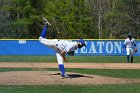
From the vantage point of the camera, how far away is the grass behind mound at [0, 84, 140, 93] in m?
12.1

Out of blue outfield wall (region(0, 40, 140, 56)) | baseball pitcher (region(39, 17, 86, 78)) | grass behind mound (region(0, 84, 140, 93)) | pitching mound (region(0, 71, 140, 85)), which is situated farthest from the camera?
blue outfield wall (region(0, 40, 140, 56))

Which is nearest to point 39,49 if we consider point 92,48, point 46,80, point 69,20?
point 92,48

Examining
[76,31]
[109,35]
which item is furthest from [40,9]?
[109,35]

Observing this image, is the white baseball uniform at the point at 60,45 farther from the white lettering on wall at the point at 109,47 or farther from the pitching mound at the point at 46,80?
the white lettering on wall at the point at 109,47

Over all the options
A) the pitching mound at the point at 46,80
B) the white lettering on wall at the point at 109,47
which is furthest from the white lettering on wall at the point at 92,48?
the pitching mound at the point at 46,80

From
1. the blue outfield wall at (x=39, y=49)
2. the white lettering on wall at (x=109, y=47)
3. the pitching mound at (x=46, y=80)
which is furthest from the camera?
the white lettering on wall at (x=109, y=47)

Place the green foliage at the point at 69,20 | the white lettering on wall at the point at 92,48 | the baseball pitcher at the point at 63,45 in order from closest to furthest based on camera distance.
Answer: the baseball pitcher at the point at 63,45, the white lettering on wall at the point at 92,48, the green foliage at the point at 69,20

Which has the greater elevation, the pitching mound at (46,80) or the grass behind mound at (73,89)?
the grass behind mound at (73,89)

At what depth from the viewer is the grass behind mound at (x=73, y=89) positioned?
12.1 meters

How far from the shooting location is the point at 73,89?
12586mm

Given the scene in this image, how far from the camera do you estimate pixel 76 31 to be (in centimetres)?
5609

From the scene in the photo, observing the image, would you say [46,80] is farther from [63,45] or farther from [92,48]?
[92,48]

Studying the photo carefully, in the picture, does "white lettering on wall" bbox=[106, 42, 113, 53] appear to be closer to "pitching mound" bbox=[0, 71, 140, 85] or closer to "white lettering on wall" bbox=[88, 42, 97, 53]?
"white lettering on wall" bbox=[88, 42, 97, 53]

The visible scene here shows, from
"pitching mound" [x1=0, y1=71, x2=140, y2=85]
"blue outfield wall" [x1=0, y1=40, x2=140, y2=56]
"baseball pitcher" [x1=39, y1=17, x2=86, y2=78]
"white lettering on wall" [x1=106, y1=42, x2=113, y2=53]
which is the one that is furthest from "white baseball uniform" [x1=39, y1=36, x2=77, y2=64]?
"white lettering on wall" [x1=106, y1=42, x2=113, y2=53]
